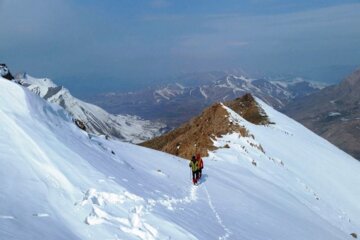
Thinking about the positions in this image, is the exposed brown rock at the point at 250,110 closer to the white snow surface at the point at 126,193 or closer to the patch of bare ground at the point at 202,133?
the patch of bare ground at the point at 202,133

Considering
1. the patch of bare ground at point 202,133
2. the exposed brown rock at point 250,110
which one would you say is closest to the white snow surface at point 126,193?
the patch of bare ground at point 202,133

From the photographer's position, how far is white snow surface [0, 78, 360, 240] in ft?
53.0

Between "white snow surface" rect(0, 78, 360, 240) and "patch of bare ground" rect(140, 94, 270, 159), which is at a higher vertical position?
"patch of bare ground" rect(140, 94, 270, 159)

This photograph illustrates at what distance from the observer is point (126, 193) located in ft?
68.6

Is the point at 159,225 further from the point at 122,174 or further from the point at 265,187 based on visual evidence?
the point at 265,187

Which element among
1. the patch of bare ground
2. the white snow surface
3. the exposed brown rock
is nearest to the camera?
the white snow surface

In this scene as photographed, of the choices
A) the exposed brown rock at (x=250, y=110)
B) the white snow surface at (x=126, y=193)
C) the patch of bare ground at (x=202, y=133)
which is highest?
the exposed brown rock at (x=250, y=110)

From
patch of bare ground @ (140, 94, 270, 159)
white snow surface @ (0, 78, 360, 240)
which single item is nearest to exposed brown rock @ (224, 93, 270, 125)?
patch of bare ground @ (140, 94, 270, 159)

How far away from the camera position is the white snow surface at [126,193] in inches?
636

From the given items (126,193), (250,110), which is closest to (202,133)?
(250,110)

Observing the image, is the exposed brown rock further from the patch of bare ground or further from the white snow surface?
the white snow surface

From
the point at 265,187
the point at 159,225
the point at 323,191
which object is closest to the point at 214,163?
the point at 265,187

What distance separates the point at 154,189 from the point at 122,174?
1829mm

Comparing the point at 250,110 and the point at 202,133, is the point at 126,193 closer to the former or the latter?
the point at 202,133
